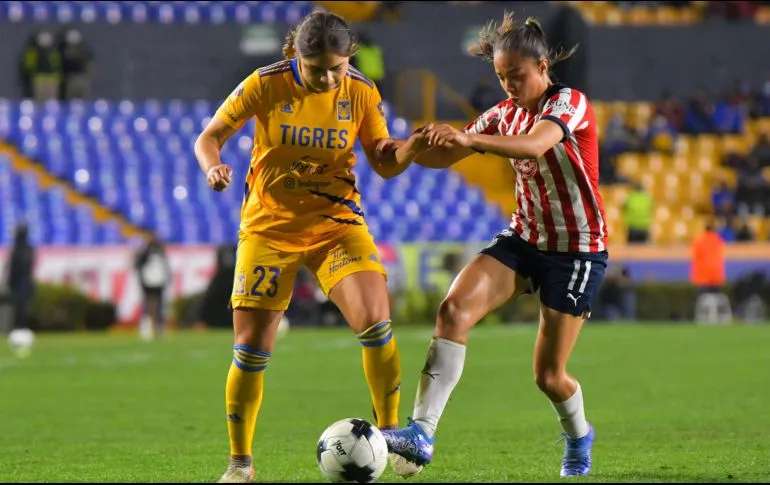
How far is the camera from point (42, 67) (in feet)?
111

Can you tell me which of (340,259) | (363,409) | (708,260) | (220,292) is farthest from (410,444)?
(708,260)

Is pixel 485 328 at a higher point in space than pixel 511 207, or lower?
lower

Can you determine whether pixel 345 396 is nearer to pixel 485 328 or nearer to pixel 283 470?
pixel 283 470

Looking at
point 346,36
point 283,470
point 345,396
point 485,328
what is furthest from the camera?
point 485,328

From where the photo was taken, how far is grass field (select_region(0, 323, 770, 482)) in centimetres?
856

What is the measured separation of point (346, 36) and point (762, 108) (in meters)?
29.9

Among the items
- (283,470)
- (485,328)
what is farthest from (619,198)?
(283,470)

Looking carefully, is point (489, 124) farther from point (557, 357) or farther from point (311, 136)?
point (557, 357)

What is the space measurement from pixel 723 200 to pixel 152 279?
533 inches

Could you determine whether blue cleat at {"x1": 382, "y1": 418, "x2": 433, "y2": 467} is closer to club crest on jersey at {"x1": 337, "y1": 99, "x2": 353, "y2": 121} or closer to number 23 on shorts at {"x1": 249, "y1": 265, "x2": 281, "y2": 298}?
number 23 on shorts at {"x1": 249, "y1": 265, "x2": 281, "y2": 298}

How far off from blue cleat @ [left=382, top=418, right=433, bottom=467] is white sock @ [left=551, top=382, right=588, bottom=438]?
87cm

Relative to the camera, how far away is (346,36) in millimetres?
7441

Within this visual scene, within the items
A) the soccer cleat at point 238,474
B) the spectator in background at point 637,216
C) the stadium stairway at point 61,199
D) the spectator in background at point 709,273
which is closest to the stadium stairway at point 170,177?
the stadium stairway at point 61,199

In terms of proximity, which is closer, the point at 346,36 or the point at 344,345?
the point at 346,36
